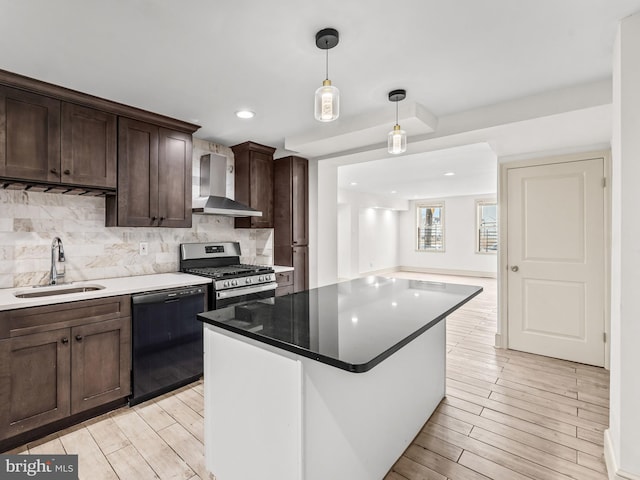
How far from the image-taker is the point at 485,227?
30.7 ft

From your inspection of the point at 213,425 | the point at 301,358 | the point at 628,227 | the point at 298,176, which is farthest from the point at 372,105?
the point at 213,425

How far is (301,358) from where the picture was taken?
49.4 inches

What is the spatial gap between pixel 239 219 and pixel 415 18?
113 inches

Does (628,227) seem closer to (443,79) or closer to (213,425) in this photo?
(443,79)

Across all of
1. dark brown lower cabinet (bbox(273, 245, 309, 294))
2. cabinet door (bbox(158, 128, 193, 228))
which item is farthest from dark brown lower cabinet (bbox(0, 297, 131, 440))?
dark brown lower cabinet (bbox(273, 245, 309, 294))

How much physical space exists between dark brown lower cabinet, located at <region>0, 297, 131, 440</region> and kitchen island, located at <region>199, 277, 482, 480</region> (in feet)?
3.81

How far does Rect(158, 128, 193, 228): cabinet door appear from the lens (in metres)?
3.04

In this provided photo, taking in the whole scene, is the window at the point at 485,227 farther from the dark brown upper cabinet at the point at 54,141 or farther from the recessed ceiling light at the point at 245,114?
the dark brown upper cabinet at the point at 54,141

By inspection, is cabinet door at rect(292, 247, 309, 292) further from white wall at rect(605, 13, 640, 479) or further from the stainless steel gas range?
white wall at rect(605, 13, 640, 479)

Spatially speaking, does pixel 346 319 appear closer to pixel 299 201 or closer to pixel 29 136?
pixel 29 136

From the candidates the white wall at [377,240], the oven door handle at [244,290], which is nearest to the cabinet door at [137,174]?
the oven door handle at [244,290]

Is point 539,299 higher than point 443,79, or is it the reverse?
point 443,79

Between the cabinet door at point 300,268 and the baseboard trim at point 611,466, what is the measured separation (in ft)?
9.69

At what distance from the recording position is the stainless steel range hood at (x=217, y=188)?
342 cm
